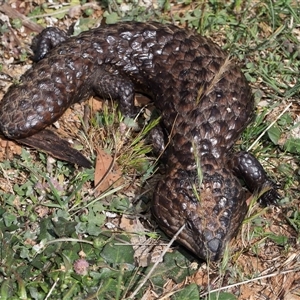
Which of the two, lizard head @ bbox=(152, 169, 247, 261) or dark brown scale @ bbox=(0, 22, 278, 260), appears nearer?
lizard head @ bbox=(152, 169, 247, 261)

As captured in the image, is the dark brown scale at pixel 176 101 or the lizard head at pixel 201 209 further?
the dark brown scale at pixel 176 101

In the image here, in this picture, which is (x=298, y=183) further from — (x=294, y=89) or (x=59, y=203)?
(x=59, y=203)

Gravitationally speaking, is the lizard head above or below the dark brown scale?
below

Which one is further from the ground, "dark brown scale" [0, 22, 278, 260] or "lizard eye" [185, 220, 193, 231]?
"dark brown scale" [0, 22, 278, 260]

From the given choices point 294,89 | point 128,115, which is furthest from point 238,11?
point 128,115

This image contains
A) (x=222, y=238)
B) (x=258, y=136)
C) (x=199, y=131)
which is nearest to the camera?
(x=222, y=238)

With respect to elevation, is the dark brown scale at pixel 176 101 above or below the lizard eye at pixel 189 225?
above

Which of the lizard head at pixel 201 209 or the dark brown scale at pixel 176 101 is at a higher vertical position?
the dark brown scale at pixel 176 101

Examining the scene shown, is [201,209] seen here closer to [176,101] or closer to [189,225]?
[189,225]
